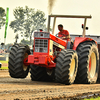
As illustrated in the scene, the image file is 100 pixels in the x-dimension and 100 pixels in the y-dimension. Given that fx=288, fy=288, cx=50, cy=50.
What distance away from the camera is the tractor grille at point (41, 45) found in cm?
1050

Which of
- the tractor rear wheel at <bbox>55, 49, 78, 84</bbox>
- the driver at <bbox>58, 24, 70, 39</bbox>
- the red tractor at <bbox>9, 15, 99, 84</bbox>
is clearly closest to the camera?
the tractor rear wheel at <bbox>55, 49, 78, 84</bbox>

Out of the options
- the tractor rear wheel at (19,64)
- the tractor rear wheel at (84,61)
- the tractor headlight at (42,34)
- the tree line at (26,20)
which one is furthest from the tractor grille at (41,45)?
the tree line at (26,20)

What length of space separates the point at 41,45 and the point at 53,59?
69 centimetres

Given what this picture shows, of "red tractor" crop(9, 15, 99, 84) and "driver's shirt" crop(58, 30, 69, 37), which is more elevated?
"driver's shirt" crop(58, 30, 69, 37)

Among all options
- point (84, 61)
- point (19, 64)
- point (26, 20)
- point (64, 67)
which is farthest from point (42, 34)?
point (26, 20)

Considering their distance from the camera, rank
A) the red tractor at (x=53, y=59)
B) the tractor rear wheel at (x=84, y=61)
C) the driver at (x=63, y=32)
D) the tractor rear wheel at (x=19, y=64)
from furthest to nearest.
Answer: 1. the driver at (x=63, y=32)
2. the tractor rear wheel at (x=84, y=61)
3. the tractor rear wheel at (x=19, y=64)
4. the red tractor at (x=53, y=59)

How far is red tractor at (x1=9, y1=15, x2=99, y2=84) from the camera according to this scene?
32.4ft

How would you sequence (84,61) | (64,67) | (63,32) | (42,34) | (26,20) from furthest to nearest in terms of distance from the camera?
(26,20) < (63,32) < (84,61) < (42,34) < (64,67)

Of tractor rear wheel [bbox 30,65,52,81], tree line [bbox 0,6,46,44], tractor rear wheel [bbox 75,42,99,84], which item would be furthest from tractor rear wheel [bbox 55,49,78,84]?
tree line [bbox 0,6,46,44]

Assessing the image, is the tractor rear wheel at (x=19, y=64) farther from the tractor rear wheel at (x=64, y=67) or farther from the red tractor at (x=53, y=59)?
the tractor rear wheel at (x=64, y=67)

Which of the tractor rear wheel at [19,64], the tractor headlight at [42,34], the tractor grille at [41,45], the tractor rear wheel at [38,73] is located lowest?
the tractor rear wheel at [38,73]

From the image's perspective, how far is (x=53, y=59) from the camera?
1069 cm

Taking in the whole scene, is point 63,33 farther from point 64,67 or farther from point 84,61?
point 64,67

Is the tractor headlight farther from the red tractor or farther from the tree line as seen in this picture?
the tree line
